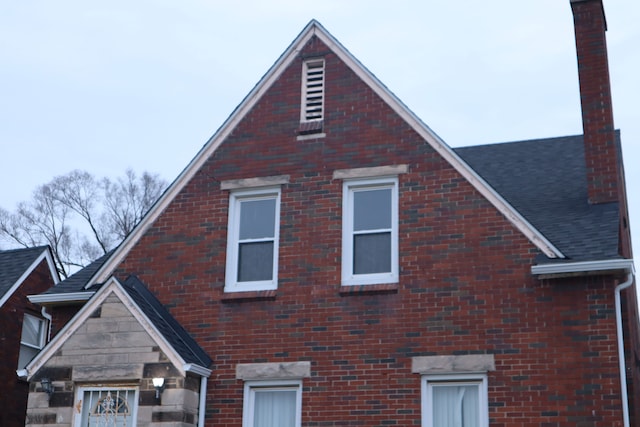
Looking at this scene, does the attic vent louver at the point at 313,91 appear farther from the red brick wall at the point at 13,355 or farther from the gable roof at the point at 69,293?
the red brick wall at the point at 13,355

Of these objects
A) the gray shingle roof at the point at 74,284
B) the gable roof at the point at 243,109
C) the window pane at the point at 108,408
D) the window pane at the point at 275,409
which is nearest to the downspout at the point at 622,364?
the gable roof at the point at 243,109

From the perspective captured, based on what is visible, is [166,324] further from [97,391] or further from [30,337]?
[30,337]

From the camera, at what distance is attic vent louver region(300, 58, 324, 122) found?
15.5 metres

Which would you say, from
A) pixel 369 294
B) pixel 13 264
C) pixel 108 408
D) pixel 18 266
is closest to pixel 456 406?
pixel 369 294

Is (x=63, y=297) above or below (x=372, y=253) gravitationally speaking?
below

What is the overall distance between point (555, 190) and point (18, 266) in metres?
12.7

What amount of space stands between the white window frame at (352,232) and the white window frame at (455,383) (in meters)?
1.66

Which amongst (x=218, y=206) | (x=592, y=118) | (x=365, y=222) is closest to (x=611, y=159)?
(x=592, y=118)

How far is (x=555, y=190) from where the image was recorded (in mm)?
16047

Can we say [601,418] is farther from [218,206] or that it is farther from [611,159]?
[218,206]

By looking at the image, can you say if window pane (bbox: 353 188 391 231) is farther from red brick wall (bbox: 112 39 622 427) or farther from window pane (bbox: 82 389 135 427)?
window pane (bbox: 82 389 135 427)

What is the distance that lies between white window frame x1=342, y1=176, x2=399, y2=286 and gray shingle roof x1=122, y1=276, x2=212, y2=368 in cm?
258

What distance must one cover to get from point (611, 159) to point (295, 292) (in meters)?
5.62

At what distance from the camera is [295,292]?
47.3ft
